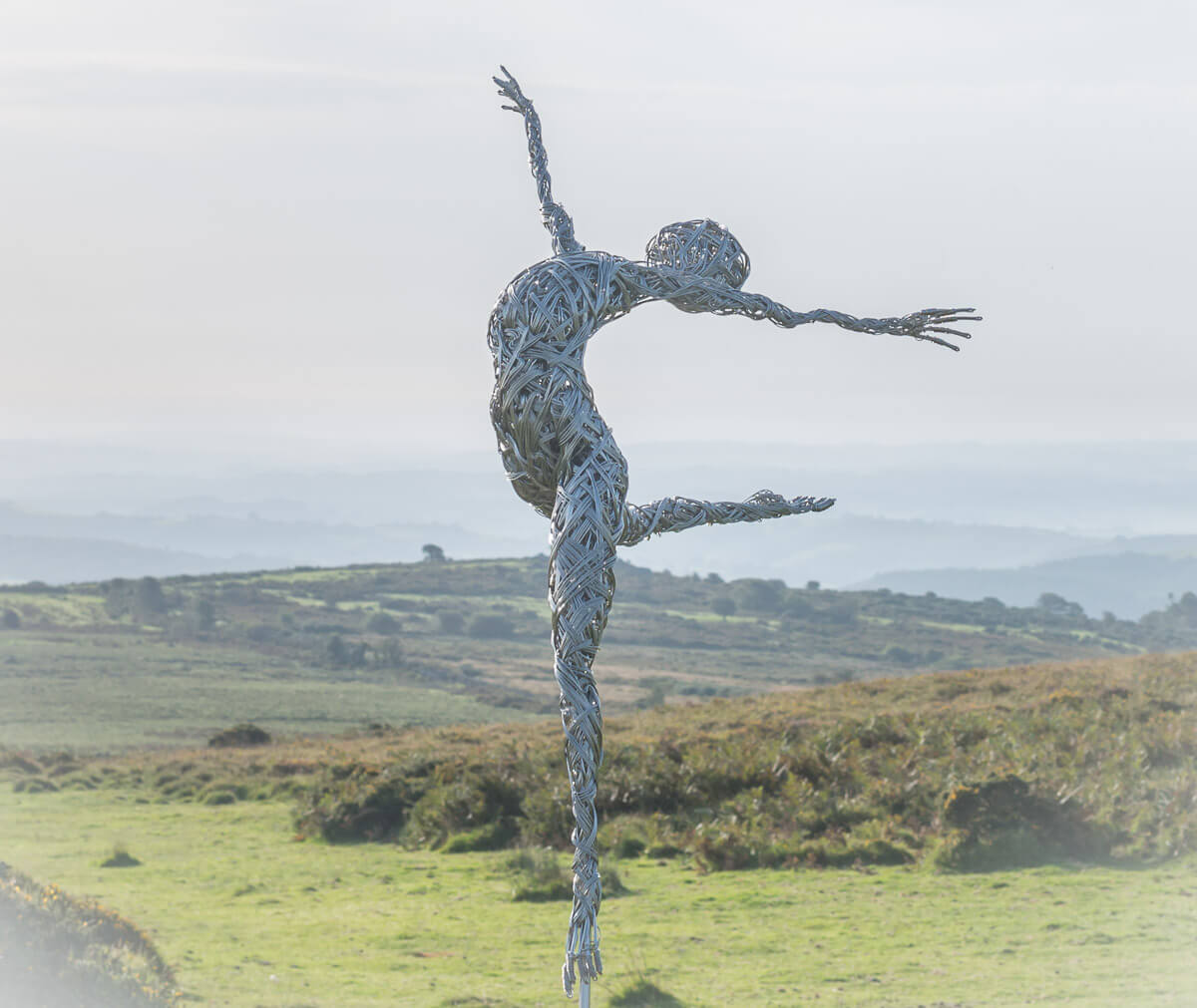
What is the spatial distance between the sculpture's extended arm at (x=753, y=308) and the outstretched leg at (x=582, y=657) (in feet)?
4.54

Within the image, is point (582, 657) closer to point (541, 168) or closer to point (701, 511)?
point (701, 511)

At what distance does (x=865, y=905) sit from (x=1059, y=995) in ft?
10.2

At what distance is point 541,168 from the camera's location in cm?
742

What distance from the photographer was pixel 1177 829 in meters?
14.4

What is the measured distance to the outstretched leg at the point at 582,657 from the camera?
6.04 m

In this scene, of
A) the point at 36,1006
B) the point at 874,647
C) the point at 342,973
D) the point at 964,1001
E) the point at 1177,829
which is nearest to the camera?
the point at 36,1006

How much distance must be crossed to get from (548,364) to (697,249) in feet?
4.63

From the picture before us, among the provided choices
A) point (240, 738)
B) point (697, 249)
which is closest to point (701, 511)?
point (697, 249)

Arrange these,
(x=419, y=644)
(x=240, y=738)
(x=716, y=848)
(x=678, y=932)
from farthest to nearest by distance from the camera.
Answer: (x=419, y=644)
(x=240, y=738)
(x=716, y=848)
(x=678, y=932)

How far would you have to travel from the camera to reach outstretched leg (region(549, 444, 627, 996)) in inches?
238

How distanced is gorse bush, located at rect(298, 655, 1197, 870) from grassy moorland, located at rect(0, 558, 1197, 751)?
25634 millimetres

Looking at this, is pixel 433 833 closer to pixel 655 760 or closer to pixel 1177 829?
pixel 655 760

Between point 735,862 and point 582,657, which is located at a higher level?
point 582,657

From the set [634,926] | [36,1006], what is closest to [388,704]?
[634,926]
